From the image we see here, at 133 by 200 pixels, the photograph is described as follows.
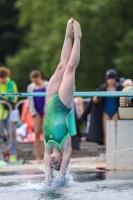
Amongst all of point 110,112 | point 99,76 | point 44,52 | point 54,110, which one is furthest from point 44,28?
point 54,110

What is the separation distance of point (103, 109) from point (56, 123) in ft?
19.7

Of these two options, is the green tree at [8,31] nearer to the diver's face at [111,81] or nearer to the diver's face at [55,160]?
the diver's face at [111,81]

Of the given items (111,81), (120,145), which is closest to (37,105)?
(111,81)

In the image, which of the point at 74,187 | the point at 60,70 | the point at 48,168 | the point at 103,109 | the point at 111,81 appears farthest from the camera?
the point at 103,109

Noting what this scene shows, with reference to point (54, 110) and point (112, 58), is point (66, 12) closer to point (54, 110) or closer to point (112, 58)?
point (112, 58)

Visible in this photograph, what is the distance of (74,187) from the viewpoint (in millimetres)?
9531

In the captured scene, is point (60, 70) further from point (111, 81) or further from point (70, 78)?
point (111, 81)

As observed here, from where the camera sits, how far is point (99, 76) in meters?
40.0

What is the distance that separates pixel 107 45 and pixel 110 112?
22.7 metres

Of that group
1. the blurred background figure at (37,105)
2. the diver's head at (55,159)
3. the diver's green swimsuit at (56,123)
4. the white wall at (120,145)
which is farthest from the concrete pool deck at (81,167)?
the diver's head at (55,159)

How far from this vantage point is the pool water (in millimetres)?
8625

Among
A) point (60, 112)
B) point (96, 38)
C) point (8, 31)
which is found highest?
point (8, 31)

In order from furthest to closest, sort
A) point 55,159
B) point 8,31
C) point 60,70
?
point 8,31 < point 60,70 < point 55,159

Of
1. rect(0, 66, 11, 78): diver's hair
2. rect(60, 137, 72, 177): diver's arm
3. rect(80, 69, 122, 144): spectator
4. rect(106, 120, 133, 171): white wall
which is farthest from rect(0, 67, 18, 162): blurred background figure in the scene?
rect(60, 137, 72, 177): diver's arm
